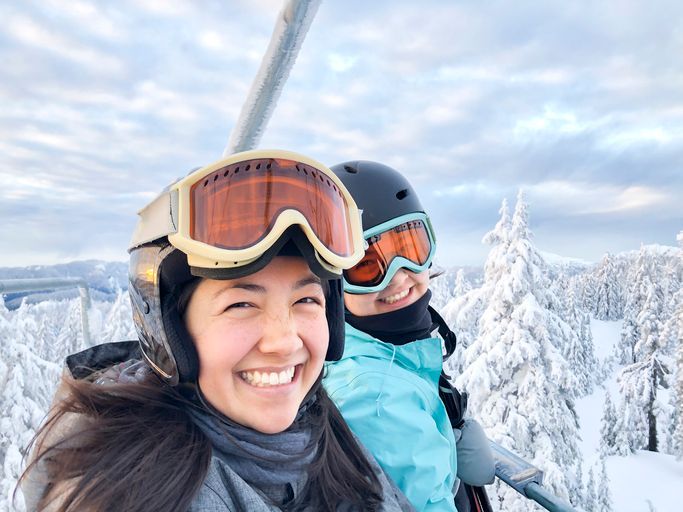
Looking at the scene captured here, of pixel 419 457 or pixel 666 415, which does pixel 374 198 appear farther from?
pixel 666 415

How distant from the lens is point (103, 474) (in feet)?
4.16

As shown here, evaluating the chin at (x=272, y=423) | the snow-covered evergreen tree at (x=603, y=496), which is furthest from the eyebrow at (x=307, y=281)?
the snow-covered evergreen tree at (x=603, y=496)

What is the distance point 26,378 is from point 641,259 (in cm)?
5081

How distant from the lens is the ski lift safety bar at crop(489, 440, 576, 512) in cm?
252

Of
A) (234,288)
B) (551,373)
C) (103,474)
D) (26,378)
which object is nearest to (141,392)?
(103,474)

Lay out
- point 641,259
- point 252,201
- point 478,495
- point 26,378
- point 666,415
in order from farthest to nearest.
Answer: point 641,259 → point 666,415 → point 26,378 → point 478,495 → point 252,201

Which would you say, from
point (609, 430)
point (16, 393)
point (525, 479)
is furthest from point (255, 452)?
point (609, 430)

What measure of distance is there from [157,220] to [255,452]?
988 mm

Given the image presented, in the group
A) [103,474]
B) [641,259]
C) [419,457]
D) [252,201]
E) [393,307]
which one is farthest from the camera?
[641,259]

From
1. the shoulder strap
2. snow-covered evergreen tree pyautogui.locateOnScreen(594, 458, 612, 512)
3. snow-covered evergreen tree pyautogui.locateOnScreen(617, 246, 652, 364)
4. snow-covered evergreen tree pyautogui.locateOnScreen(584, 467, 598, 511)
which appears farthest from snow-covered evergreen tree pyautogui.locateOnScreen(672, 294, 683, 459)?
the shoulder strap

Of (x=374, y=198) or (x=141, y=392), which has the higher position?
(x=374, y=198)

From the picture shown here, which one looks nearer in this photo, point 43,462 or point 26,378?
point 43,462

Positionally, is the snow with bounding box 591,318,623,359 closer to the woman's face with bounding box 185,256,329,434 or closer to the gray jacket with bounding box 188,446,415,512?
the woman's face with bounding box 185,256,329,434

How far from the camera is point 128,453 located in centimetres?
134
